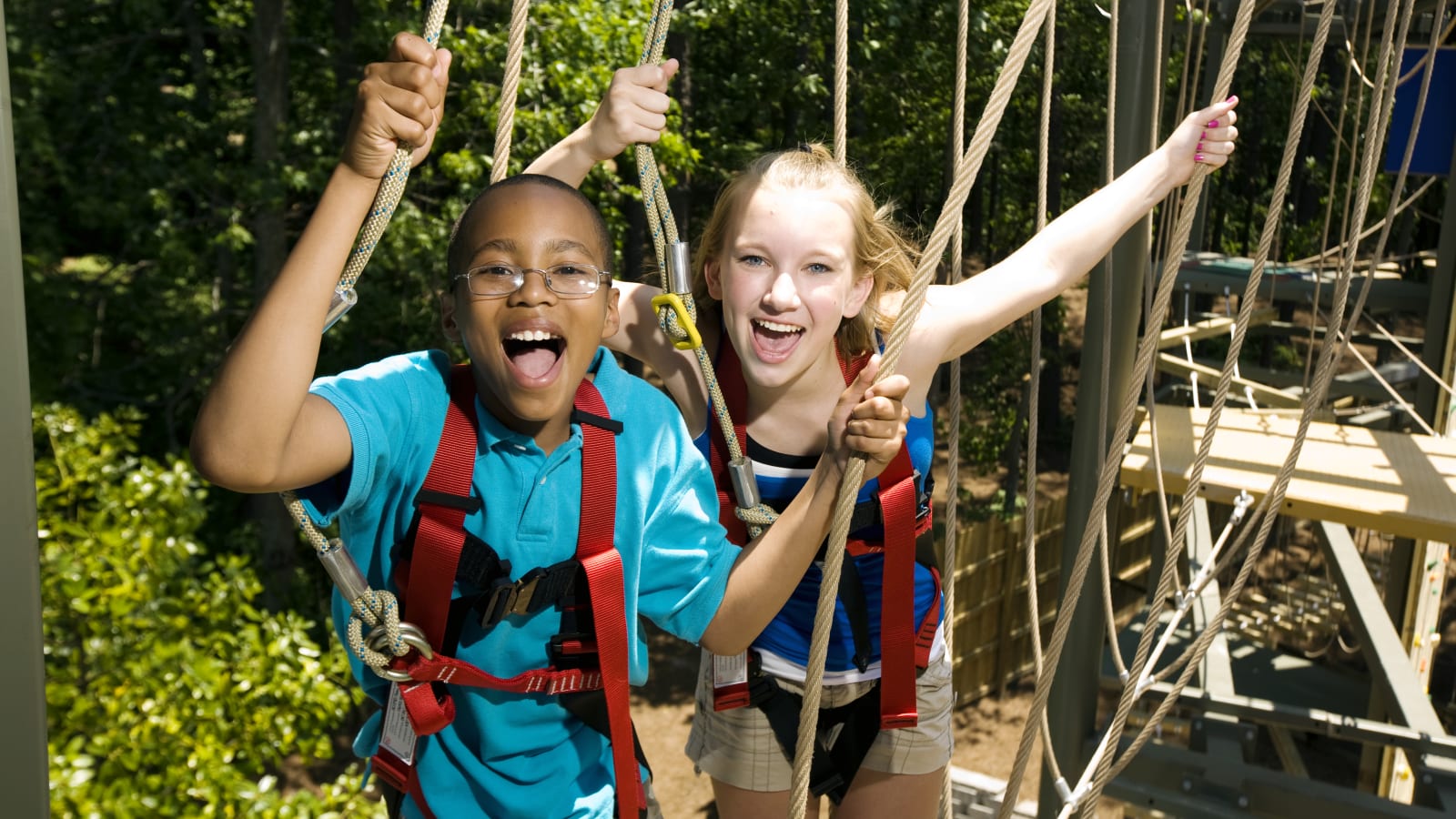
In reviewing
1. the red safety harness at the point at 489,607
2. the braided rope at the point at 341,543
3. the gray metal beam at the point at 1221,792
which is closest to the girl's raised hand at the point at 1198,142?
the red safety harness at the point at 489,607

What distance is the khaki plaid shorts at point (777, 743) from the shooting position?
1.85 metres

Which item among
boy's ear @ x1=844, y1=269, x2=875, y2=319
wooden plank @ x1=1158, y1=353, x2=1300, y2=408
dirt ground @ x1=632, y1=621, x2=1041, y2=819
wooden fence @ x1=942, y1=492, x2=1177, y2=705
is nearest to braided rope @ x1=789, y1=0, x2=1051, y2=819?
boy's ear @ x1=844, y1=269, x2=875, y2=319

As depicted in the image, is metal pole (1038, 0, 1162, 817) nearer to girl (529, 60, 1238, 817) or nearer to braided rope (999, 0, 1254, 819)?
braided rope (999, 0, 1254, 819)

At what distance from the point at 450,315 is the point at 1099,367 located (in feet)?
7.42

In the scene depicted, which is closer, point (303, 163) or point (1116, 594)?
point (303, 163)

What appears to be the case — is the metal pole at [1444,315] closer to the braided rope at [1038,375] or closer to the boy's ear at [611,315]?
the braided rope at [1038,375]

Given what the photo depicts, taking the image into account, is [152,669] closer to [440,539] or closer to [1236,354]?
[440,539]

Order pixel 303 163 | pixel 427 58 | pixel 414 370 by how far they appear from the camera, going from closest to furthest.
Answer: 1. pixel 427 58
2. pixel 414 370
3. pixel 303 163

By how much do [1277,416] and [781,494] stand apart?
2959mm

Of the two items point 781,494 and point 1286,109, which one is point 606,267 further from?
point 1286,109

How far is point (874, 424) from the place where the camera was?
1.27 metres

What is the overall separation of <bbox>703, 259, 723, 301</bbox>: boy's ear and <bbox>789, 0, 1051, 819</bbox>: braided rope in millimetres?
593

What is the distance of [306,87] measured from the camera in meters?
8.77

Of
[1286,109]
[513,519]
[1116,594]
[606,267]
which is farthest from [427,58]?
[1286,109]
